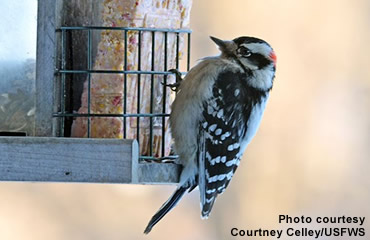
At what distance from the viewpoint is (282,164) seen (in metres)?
6.29

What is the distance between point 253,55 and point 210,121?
35cm

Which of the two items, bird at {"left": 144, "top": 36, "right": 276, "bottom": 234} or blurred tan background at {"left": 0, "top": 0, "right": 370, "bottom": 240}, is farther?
blurred tan background at {"left": 0, "top": 0, "right": 370, "bottom": 240}

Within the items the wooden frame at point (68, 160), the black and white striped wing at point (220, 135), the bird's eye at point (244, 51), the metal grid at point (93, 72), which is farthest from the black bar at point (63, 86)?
the bird's eye at point (244, 51)

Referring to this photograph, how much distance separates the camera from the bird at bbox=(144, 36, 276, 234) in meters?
4.20

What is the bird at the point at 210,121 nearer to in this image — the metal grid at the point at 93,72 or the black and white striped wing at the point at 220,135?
the black and white striped wing at the point at 220,135

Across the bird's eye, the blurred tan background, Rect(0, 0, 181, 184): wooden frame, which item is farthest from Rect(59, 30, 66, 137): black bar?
the blurred tan background

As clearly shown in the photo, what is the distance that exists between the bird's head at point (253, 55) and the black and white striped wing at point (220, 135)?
0.07 m

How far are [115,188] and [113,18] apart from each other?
248 cm

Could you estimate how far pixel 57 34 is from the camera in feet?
12.7

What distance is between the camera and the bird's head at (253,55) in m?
4.31

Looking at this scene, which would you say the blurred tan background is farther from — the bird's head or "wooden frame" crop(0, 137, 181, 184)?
"wooden frame" crop(0, 137, 181, 184)

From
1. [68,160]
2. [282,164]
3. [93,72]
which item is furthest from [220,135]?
[282,164]

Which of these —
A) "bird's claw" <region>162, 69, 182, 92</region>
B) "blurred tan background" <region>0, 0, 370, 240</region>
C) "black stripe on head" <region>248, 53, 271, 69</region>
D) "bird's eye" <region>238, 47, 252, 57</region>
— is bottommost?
"blurred tan background" <region>0, 0, 370, 240</region>

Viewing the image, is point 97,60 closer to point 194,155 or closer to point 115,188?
point 194,155
